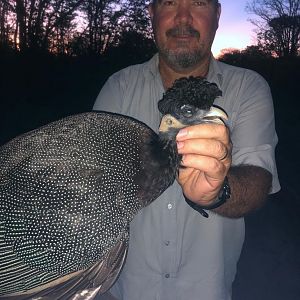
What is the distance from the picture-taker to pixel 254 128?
2.84m

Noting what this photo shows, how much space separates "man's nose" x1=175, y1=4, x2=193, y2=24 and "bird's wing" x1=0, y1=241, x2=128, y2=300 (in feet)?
5.99

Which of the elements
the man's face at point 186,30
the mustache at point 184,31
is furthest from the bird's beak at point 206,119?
the mustache at point 184,31

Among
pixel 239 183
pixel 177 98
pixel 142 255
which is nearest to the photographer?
pixel 177 98

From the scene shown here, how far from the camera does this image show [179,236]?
2730mm

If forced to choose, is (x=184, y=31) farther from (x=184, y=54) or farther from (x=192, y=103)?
(x=192, y=103)

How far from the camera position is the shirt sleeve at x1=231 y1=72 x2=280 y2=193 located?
2.79m

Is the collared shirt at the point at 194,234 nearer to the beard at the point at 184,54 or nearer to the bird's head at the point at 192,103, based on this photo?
the beard at the point at 184,54

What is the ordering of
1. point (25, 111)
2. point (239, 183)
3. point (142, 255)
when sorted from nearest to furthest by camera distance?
point (239, 183), point (142, 255), point (25, 111)

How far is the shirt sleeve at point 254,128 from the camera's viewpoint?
9.17ft

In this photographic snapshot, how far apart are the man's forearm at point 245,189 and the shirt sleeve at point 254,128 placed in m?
0.06

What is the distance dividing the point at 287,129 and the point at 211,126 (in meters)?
12.3

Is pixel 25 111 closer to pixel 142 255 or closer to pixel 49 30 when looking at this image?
pixel 49 30

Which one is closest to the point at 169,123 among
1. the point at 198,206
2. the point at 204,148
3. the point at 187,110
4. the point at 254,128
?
the point at 187,110

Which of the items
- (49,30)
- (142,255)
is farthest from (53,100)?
(142,255)
